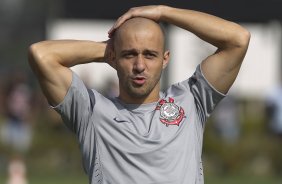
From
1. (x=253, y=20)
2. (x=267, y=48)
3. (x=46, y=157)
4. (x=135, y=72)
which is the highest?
(x=135, y=72)

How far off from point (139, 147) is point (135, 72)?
1.34 ft

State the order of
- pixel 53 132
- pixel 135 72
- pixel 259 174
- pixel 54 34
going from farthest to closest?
pixel 54 34, pixel 53 132, pixel 259 174, pixel 135 72

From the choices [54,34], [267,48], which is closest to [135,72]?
[54,34]

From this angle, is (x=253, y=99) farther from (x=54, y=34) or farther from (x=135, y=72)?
(x=135, y=72)

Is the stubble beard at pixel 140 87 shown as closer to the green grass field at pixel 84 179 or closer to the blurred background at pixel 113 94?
the blurred background at pixel 113 94

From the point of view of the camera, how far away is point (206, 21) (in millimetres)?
6438

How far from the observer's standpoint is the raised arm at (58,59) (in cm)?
632

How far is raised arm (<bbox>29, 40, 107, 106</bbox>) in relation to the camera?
632 centimetres

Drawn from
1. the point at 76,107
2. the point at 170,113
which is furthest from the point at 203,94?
the point at 76,107

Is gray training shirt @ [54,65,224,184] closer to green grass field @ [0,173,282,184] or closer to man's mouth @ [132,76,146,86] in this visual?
man's mouth @ [132,76,146,86]

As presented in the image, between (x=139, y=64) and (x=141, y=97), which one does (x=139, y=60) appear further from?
(x=141, y=97)

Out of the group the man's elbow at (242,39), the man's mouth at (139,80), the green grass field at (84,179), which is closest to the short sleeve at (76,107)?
the man's mouth at (139,80)

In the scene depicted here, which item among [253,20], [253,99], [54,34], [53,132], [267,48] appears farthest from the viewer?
[267,48]

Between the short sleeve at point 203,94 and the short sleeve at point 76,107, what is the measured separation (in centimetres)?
61
